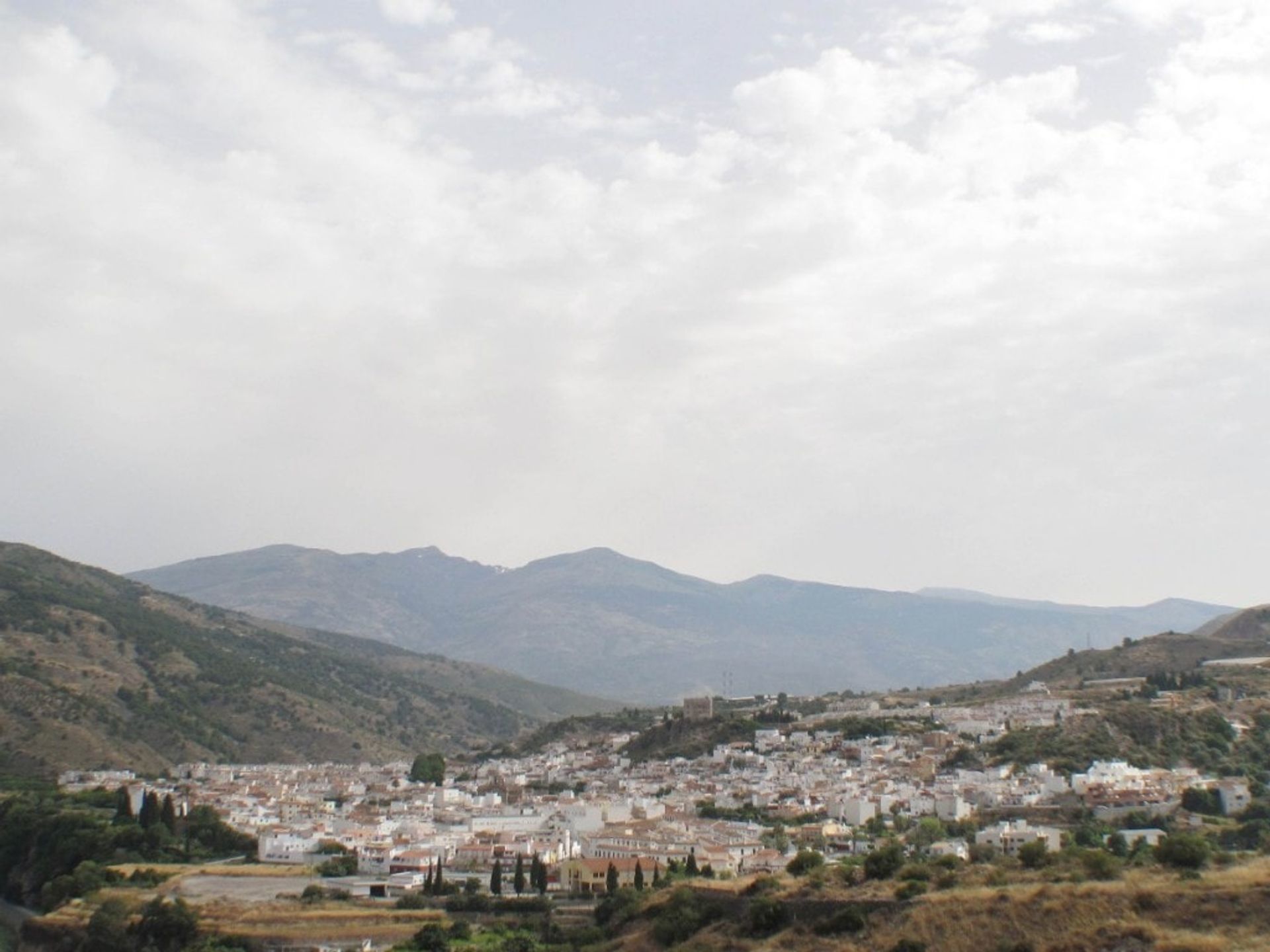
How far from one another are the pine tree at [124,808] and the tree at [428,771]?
25.5 metres

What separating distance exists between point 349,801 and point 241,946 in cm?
3262

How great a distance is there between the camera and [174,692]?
295 ft

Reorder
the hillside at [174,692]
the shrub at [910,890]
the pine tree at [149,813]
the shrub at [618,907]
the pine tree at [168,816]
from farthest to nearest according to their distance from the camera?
the hillside at [174,692] < the pine tree at [168,816] < the pine tree at [149,813] < the shrub at [618,907] < the shrub at [910,890]

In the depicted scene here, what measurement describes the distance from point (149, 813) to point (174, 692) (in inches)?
1757

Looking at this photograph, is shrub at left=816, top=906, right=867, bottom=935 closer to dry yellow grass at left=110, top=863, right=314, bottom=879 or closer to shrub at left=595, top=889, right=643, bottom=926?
shrub at left=595, top=889, right=643, bottom=926

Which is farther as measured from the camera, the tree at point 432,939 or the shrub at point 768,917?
the tree at point 432,939

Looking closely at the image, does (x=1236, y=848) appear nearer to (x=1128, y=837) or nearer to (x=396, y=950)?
(x=1128, y=837)

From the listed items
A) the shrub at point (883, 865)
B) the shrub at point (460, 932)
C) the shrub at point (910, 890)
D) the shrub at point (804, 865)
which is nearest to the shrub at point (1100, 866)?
the shrub at point (910, 890)

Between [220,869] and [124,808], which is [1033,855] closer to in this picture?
[220,869]

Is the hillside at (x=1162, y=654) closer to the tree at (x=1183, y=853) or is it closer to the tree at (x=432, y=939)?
the tree at (x=432, y=939)

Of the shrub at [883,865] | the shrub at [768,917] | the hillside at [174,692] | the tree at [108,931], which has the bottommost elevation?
the tree at [108,931]

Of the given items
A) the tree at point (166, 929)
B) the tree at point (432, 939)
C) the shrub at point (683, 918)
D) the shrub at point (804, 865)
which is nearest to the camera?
the shrub at point (683, 918)

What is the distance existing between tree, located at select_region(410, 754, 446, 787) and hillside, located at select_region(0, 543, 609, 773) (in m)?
15.4

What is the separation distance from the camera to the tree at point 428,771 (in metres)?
76.9
